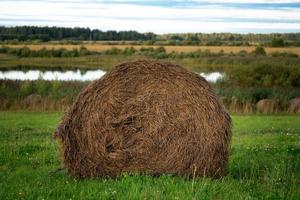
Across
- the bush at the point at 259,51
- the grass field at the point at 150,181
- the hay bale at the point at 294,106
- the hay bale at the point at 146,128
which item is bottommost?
the hay bale at the point at 294,106

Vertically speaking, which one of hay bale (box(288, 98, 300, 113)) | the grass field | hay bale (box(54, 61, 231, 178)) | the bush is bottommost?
hay bale (box(288, 98, 300, 113))

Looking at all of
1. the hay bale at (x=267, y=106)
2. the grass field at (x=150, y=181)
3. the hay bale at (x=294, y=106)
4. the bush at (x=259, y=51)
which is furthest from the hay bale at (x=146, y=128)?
the bush at (x=259, y=51)

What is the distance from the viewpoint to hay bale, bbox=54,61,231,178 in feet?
36.6

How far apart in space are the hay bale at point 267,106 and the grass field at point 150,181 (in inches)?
606

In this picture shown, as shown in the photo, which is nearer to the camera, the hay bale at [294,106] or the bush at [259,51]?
the hay bale at [294,106]

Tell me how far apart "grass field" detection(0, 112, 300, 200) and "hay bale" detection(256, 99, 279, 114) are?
15.4 metres

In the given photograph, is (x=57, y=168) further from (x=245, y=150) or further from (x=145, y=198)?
(x=245, y=150)

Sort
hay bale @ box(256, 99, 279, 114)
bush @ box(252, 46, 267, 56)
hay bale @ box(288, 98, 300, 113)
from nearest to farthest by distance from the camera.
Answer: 1. hay bale @ box(256, 99, 279, 114)
2. hay bale @ box(288, 98, 300, 113)
3. bush @ box(252, 46, 267, 56)

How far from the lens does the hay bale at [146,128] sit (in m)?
11.2

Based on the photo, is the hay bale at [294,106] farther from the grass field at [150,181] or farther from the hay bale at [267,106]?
the grass field at [150,181]

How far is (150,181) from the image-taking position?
10.2m

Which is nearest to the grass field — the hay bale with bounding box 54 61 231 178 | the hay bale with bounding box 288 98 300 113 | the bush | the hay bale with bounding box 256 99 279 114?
the hay bale with bounding box 54 61 231 178

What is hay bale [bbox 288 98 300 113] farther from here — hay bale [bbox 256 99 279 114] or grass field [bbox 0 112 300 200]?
grass field [bbox 0 112 300 200]

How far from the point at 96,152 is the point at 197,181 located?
1.98m
